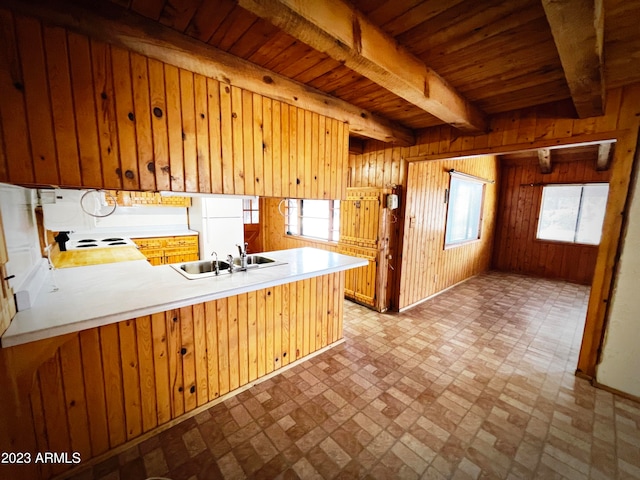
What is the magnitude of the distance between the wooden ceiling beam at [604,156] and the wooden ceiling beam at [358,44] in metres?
4.26

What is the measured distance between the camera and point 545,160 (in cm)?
504

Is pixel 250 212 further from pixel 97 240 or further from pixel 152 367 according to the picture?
pixel 152 367

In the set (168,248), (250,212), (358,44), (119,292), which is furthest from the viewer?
(250,212)

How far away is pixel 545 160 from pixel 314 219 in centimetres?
475

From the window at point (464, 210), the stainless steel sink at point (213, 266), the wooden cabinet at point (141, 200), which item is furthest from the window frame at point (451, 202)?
the wooden cabinet at point (141, 200)

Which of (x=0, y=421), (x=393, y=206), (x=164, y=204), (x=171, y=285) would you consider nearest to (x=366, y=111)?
(x=393, y=206)

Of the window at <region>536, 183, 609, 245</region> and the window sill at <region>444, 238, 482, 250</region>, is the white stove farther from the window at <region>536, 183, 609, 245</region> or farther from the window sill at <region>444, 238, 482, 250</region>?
the window at <region>536, 183, 609, 245</region>

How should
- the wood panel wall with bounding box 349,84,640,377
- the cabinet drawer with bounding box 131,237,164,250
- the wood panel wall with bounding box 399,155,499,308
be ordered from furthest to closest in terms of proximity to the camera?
the cabinet drawer with bounding box 131,237,164,250 → the wood panel wall with bounding box 399,155,499,308 → the wood panel wall with bounding box 349,84,640,377

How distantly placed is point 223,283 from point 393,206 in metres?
2.44

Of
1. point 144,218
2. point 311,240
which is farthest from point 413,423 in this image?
point 144,218

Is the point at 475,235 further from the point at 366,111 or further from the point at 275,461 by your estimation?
the point at 275,461

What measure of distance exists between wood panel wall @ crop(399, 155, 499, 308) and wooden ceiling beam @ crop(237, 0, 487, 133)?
1.66 meters

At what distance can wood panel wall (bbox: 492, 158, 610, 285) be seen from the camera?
5141mm

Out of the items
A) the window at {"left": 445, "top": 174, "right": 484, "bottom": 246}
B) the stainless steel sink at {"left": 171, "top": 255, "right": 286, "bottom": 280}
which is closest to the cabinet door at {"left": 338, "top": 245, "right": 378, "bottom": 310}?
the stainless steel sink at {"left": 171, "top": 255, "right": 286, "bottom": 280}
